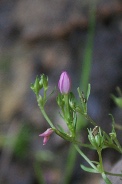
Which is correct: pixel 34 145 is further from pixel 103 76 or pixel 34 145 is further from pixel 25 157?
pixel 103 76

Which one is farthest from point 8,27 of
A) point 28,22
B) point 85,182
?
point 85,182

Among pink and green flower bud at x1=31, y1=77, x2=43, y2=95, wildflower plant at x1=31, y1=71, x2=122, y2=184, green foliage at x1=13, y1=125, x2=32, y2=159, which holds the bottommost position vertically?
green foliage at x1=13, y1=125, x2=32, y2=159

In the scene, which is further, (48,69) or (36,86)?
(48,69)

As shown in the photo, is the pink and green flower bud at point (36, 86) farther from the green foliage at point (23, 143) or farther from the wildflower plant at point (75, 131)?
the green foliage at point (23, 143)

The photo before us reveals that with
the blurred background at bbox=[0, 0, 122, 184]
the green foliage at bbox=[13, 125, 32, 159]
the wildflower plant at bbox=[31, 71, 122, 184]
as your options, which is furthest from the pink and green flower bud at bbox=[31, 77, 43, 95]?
the green foliage at bbox=[13, 125, 32, 159]

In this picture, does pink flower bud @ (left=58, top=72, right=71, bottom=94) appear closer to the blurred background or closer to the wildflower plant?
the wildflower plant

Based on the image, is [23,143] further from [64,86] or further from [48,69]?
[64,86]

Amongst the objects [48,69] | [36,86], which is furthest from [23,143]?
[36,86]

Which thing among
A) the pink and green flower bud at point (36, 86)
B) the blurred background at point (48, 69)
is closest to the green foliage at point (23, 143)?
the blurred background at point (48, 69)
